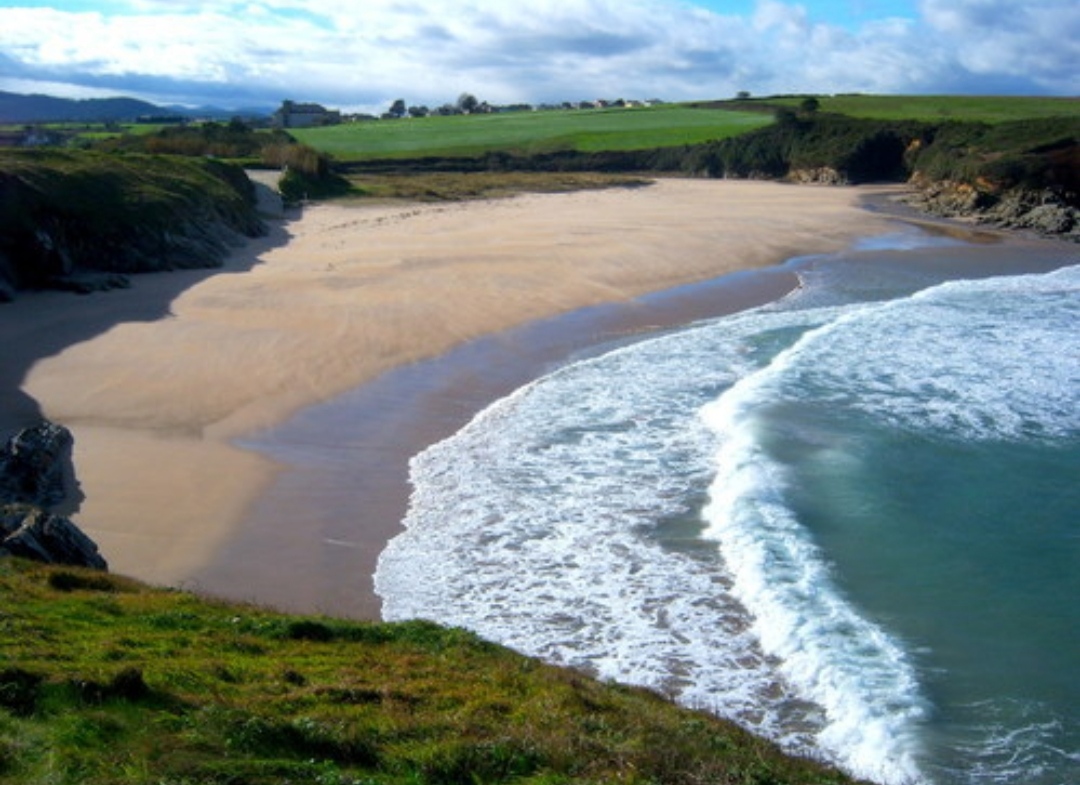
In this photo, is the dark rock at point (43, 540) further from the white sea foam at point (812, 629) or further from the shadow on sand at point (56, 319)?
the white sea foam at point (812, 629)

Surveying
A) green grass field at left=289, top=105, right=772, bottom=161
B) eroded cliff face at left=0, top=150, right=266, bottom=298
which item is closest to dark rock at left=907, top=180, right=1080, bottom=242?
green grass field at left=289, top=105, right=772, bottom=161

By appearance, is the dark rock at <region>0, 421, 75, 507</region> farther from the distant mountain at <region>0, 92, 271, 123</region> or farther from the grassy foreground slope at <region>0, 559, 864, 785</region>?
the distant mountain at <region>0, 92, 271, 123</region>

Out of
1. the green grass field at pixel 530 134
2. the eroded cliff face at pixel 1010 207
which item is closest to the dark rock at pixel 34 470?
the eroded cliff face at pixel 1010 207

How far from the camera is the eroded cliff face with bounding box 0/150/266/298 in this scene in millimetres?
25250

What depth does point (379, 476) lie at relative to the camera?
14.7 m

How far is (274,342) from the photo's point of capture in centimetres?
2136

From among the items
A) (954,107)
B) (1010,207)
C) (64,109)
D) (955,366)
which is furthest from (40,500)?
(64,109)

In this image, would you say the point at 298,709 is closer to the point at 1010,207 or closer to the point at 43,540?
the point at 43,540

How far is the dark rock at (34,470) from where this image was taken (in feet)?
41.8

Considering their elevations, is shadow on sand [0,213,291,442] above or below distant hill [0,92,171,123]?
below

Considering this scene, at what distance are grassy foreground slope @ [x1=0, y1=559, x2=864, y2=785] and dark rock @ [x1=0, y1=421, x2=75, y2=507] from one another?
13.1ft

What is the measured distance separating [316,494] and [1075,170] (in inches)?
1876

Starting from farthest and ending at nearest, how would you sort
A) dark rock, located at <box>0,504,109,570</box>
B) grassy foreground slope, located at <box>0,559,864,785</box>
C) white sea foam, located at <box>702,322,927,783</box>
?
dark rock, located at <box>0,504,109,570</box> → white sea foam, located at <box>702,322,927,783</box> → grassy foreground slope, located at <box>0,559,864,785</box>

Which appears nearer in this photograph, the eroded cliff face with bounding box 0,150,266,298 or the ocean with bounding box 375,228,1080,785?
the ocean with bounding box 375,228,1080,785
